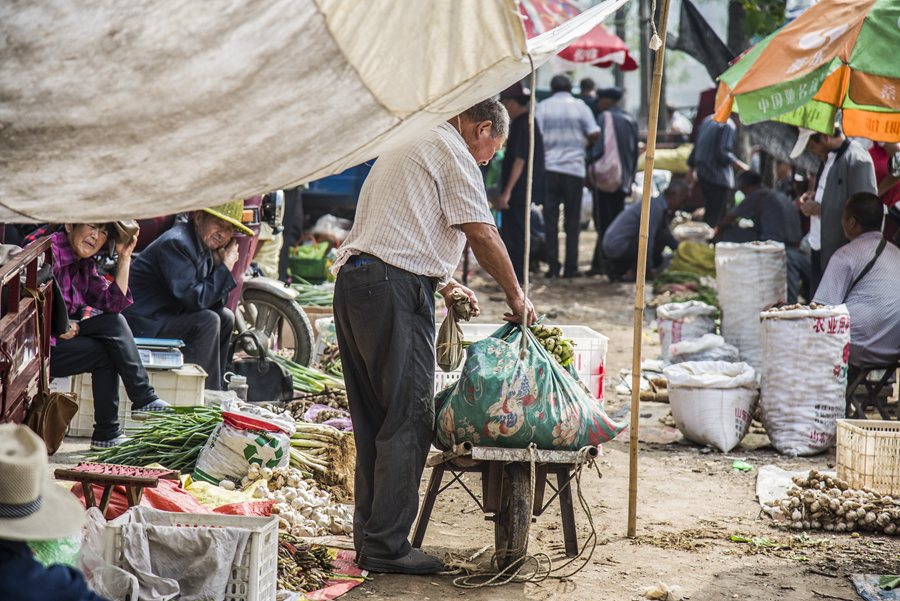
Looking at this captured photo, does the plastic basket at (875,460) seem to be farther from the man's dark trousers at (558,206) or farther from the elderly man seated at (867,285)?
the man's dark trousers at (558,206)

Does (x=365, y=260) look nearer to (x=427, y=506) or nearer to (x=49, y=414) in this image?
(x=427, y=506)

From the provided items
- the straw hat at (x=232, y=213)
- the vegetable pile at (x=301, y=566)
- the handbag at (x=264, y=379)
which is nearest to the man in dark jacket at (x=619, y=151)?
the handbag at (x=264, y=379)

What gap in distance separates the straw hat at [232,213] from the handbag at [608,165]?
797 cm

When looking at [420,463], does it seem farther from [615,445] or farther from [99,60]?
[615,445]

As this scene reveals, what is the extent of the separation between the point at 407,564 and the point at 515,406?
0.83m

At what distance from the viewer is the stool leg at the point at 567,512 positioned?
12.3 feet

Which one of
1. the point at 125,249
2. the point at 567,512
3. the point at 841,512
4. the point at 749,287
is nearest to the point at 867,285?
the point at 749,287

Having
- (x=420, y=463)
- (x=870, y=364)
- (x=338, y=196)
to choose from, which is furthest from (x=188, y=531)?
(x=338, y=196)

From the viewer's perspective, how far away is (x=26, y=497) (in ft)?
5.74

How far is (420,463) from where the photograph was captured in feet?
12.1

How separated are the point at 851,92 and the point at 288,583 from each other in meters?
5.54

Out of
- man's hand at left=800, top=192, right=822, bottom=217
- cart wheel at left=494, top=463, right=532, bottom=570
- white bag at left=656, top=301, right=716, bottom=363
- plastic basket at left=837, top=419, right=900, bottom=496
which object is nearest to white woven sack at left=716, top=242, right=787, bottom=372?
white bag at left=656, top=301, right=716, bottom=363

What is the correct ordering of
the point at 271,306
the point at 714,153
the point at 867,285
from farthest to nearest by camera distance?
the point at 714,153, the point at 271,306, the point at 867,285

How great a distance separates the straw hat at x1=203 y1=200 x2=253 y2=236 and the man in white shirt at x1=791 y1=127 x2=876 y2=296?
4698 millimetres
